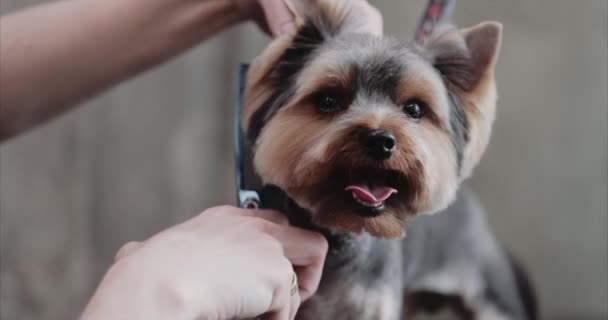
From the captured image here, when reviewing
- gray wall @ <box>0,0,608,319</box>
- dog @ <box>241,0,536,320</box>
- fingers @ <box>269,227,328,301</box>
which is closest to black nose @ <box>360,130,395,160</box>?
dog @ <box>241,0,536,320</box>

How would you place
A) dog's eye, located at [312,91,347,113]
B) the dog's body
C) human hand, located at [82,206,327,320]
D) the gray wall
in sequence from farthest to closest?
the gray wall, the dog's body, dog's eye, located at [312,91,347,113], human hand, located at [82,206,327,320]

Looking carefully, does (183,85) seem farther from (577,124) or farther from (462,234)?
(577,124)

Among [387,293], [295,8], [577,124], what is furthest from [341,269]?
[577,124]

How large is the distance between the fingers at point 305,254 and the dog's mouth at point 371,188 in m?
0.06

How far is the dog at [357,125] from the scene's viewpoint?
0.73m

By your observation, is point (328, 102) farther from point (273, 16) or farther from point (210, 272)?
point (210, 272)

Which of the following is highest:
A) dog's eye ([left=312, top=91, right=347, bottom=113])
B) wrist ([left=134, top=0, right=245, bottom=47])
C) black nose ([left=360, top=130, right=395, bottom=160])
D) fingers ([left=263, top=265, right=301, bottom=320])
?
wrist ([left=134, top=0, right=245, bottom=47])

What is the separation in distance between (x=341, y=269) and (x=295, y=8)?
33 cm

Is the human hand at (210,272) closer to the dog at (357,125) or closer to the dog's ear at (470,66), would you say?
the dog at (357,125)

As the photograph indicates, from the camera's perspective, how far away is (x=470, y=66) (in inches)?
31.5

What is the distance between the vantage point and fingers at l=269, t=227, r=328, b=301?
2.37 feet

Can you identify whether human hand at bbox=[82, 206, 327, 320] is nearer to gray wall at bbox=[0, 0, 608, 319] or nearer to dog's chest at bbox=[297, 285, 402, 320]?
dog's chest at bbox=[297, 285, 402, 320]

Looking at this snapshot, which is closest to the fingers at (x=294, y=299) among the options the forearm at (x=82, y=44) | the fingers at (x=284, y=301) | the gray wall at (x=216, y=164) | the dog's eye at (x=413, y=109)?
the fingers at (x=284, y=301)

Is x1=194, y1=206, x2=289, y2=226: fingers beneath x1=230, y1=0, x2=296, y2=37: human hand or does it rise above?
beneath
